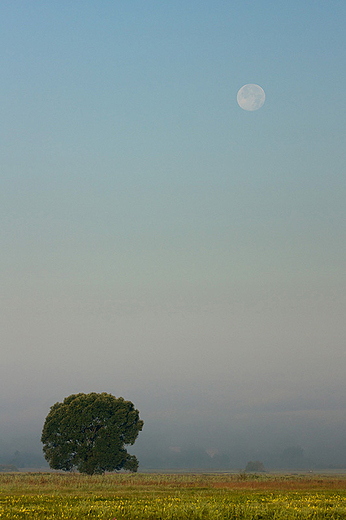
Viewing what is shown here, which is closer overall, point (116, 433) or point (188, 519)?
point (188, 519)

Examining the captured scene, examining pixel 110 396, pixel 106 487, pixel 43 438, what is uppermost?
pixel 110 396

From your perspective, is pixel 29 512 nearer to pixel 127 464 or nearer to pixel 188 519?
pixel 188 519

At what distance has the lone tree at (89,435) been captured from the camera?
69.0 metres

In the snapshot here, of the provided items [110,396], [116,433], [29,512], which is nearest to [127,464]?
[116,433]

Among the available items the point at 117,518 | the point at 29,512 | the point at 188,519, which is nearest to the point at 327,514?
the point at 188,519

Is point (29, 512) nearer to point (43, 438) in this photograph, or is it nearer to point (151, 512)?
point (151, 512)

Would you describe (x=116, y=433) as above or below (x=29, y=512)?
above

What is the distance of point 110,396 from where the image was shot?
243ft

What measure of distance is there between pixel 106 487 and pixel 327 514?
23992 millimetres

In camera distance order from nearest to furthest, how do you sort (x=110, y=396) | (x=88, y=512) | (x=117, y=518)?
(x=117, y=518) < (x=88, y=512) < (x=110, y=396)

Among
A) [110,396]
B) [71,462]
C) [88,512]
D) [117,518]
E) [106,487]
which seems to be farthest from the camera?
[110,396]

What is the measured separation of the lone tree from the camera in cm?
6900

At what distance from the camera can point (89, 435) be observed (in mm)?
70250

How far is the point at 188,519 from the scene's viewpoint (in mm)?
16266
